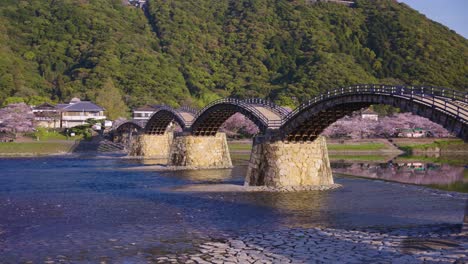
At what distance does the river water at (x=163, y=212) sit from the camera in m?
25.3

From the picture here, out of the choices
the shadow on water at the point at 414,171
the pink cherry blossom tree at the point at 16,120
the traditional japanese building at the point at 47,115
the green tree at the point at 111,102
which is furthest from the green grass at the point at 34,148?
the shadow on water at the point at 414,171

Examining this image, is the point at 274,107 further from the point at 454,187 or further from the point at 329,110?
the point at 454,187

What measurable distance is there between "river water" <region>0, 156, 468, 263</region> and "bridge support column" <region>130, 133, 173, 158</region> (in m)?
34.7

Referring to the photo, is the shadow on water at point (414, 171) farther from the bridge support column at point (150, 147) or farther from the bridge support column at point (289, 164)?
the bridge support column at point (150, 147)

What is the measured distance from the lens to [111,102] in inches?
5571

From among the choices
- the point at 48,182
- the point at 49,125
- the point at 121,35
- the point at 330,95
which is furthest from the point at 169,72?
the point at 330,95

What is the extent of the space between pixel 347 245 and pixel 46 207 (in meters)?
20.4

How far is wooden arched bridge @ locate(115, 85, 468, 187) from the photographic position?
1214 inches

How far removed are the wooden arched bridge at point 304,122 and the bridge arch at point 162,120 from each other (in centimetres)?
583

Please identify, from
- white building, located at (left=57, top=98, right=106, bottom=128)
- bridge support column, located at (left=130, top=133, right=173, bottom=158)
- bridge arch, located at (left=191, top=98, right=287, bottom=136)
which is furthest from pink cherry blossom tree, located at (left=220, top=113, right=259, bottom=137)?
bridge arch, located at (left=191, top=98, right=287, bottom=136)

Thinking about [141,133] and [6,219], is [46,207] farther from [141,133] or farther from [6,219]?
[141,133]

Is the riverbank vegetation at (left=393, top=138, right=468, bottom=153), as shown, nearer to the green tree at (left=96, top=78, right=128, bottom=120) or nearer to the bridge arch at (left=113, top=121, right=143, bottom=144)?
the bridge arch at (left=113, top=121, right=143, bottom=144)

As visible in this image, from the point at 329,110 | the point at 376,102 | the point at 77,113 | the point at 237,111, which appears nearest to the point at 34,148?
the point at 77,113

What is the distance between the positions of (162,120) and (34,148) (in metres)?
25.2
